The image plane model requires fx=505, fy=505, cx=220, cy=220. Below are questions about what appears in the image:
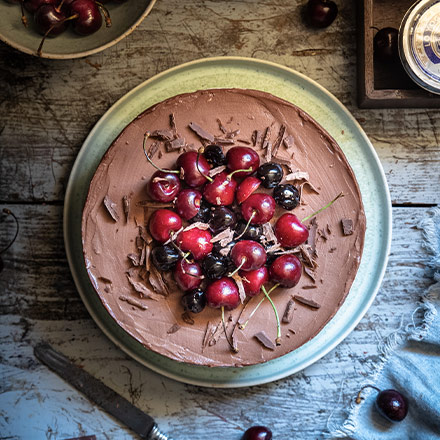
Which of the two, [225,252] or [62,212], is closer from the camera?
[225,252]

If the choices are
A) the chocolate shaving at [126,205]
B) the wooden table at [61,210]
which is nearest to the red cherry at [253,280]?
the chocolate shaving at [126,205]

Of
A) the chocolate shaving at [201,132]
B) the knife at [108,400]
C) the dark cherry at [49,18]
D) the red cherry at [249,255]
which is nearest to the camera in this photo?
the red cherry at [249,255]

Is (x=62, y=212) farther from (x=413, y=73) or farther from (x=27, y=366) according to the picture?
(x=413, y=73)

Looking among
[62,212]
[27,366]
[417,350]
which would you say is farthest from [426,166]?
[27,366]

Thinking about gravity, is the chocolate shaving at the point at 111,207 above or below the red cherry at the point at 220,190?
below

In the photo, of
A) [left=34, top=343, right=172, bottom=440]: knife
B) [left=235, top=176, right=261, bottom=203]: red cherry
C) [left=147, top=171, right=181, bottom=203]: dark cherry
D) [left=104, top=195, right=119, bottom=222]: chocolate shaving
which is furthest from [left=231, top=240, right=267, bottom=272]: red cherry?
→ [left=34, top=343, right=172, bottom=440]: knife

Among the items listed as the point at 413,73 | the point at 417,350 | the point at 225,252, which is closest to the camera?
the point at 225,252

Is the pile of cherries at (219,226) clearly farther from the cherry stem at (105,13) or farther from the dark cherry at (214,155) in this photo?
the cherry stem at (105,13)
